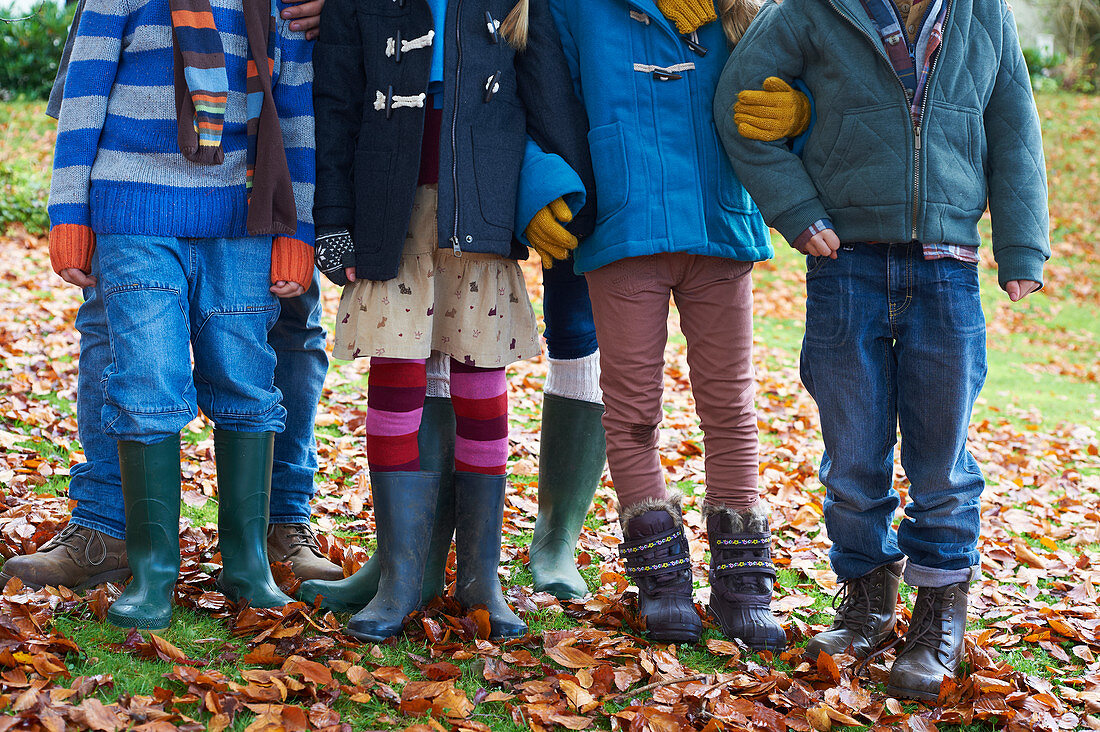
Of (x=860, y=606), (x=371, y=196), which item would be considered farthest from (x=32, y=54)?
(x=860, y=606)

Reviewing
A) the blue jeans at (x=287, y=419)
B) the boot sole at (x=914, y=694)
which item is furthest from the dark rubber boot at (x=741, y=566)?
the blue jeans at (x=287, y=419)

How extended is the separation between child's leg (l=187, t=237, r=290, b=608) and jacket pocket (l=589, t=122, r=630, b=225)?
3.25 feet

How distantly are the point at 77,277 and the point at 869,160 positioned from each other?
7.26ft

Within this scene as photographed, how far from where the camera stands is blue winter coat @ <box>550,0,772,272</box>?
2.59 metres

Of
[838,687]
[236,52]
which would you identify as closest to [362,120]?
[236,52]

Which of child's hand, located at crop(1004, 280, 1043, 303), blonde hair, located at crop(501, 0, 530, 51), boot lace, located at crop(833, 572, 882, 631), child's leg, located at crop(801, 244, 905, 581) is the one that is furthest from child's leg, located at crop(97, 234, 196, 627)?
child's hand, located at crop(1004, 280, 1043, 303)

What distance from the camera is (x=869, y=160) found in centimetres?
249

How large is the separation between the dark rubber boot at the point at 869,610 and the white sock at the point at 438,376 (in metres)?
1.33

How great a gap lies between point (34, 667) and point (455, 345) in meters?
1.31

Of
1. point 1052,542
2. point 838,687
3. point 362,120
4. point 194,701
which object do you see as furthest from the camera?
point 1052,542

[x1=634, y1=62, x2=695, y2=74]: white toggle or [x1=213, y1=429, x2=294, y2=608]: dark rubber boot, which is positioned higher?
[x1=634, y1=62, x2=695, y2=74]: white toggle

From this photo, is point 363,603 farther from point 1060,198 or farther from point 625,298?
point 1060,198

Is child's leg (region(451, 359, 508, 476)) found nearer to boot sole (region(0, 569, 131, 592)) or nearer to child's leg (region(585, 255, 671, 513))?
child's leg (region(585, 255, 671, 513))

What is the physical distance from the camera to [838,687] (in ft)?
8.02
